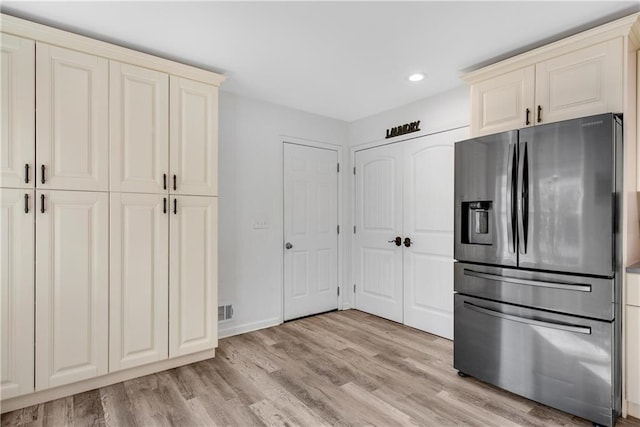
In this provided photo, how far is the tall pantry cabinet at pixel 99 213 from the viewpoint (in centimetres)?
201

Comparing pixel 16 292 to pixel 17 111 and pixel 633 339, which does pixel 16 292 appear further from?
pixel 633 339

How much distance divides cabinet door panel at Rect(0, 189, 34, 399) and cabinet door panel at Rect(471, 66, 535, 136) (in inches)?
124

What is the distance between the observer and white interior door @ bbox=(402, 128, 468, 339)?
3.26 m

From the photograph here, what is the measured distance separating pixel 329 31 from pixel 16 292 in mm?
2506

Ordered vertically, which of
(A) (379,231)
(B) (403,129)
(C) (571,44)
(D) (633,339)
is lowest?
(D) (633,339)

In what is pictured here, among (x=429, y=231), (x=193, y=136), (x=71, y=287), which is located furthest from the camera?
(x=429, y=231)

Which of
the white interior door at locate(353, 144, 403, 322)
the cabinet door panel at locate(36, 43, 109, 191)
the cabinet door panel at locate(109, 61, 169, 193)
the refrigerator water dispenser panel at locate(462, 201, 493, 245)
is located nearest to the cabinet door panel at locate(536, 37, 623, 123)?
the refrigerator water dispenser panel at locate(462, 201, 493, 245)

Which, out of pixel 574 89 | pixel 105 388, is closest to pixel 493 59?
pixel 574 89

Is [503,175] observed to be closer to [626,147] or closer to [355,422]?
[626,147]

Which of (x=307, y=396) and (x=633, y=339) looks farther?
(x=307, y=396)

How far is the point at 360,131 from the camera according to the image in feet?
13.7

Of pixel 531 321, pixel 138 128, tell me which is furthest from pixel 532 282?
pixel 138 128

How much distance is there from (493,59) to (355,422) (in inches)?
106

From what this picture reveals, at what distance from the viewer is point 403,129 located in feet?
12.0
